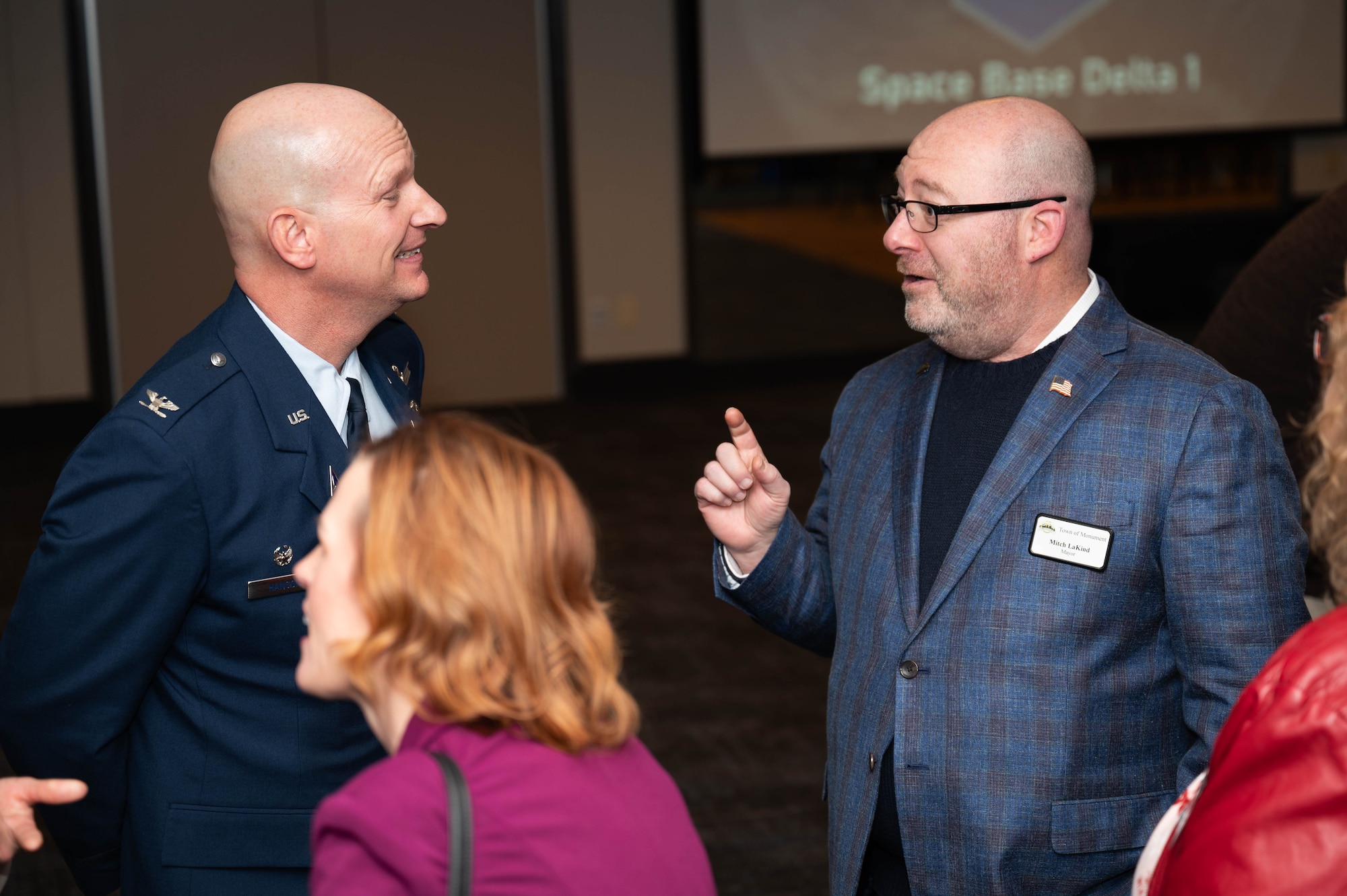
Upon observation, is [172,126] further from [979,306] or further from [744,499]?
[979,306]

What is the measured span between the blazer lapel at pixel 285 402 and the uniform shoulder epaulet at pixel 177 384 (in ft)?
0.08

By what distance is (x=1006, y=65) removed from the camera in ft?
29.3

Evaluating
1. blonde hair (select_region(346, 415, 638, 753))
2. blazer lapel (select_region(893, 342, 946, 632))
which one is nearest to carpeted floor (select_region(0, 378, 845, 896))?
blonde hair (select_region(346, 415, 638, 753))

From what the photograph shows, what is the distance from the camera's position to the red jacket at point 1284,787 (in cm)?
96

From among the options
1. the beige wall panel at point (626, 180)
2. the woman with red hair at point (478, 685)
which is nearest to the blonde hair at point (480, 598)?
the woman with red hair at point (478, 685)

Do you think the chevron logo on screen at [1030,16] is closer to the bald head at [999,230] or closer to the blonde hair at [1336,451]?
the blonde hair at [1336,451]

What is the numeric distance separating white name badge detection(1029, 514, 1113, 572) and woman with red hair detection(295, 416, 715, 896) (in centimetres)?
72

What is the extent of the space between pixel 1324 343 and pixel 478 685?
1.70 m

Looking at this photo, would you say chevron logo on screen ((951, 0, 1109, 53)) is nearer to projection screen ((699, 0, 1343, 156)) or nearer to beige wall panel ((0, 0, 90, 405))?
projection screen ((699, 0, 1343, 156))

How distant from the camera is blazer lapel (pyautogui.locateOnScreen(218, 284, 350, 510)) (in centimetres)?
170

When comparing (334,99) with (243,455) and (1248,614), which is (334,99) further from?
(1248,614)

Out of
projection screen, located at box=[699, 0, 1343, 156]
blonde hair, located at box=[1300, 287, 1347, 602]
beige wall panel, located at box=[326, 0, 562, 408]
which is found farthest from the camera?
projection screen, located at box=[699, 0, 1343, 156]

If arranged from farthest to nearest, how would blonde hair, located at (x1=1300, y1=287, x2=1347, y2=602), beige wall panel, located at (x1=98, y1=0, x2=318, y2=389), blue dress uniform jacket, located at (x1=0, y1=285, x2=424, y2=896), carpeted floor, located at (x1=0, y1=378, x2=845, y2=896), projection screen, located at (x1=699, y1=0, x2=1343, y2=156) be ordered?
projection screen, located at (x1=699, y1=0, x2=1343, y2=156) < beige wall panel, located at (x1=98, y1=0, x2=318, y2=389) < carpeted floor, located at (x1=0, y1=378, x2=845, y2=896) < blonde hair, located at (x1=1300, y1=287, x2=1347, y2=602) < blue dress uniform jacket, located at (x1=0, y1=285, x2=424, y2=896)

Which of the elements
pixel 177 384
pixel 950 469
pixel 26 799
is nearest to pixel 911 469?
pixel 950 469
